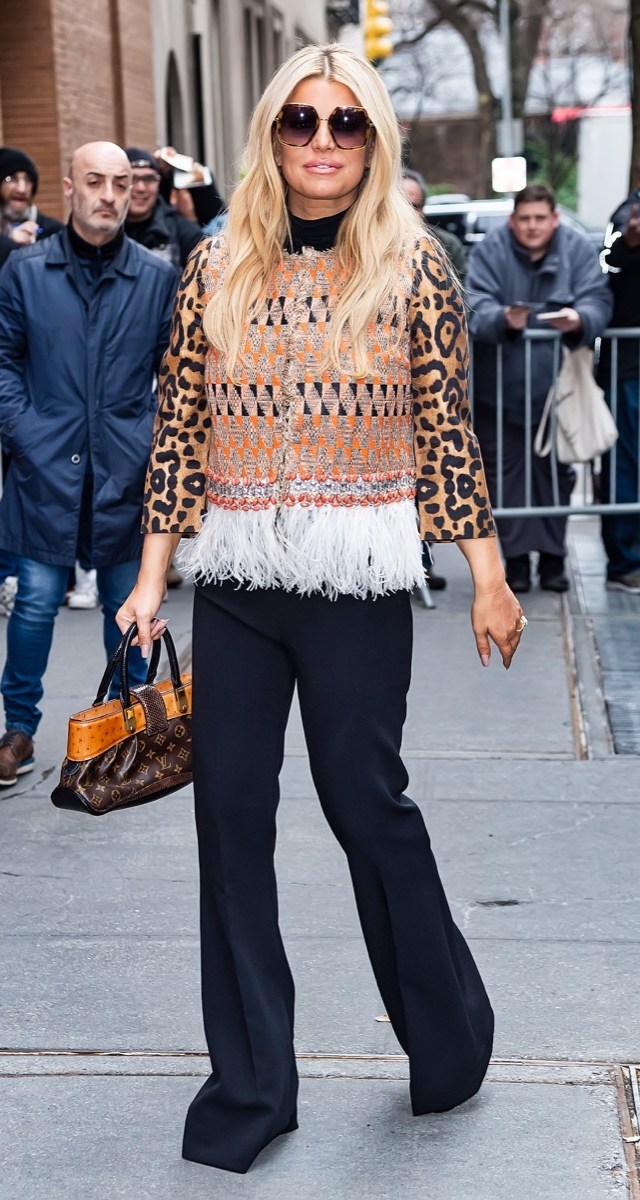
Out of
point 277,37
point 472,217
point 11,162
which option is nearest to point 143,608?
point 11,162

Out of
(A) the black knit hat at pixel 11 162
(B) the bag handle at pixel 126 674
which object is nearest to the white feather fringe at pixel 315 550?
(B) the bag handle at pixel 126 674

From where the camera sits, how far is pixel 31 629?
18.5 ft

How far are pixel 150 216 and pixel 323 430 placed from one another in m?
5.79

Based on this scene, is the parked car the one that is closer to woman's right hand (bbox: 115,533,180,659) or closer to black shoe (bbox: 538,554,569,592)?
black shoe (bbox: 538,554,569,592)

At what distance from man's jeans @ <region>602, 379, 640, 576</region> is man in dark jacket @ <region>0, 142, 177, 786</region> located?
3571 millimetres

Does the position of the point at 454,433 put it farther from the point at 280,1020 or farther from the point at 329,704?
the point at 280,1020

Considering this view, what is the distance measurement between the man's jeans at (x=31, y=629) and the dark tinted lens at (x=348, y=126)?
2809 millimetres

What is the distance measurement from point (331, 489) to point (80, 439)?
262 centimetres

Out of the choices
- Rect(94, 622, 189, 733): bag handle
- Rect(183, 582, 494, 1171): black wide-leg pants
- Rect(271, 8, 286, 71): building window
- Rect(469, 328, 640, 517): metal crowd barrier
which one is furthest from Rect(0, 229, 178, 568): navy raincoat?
Rect(271, 8, 286, 71): building window

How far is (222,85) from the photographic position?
23.5m

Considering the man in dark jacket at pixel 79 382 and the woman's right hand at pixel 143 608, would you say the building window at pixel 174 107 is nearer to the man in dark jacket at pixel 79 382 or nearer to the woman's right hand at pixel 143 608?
the man in dark jacket at pixel 79 382

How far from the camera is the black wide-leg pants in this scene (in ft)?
10.1

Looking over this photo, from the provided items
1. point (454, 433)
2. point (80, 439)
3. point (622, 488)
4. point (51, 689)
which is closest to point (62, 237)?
point (80, 439)

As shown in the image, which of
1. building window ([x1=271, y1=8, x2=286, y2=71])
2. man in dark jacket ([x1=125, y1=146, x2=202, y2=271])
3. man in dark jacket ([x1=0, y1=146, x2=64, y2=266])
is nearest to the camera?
man in dark jacket ([x1=0, y1=146, x2=64, y2=266])
